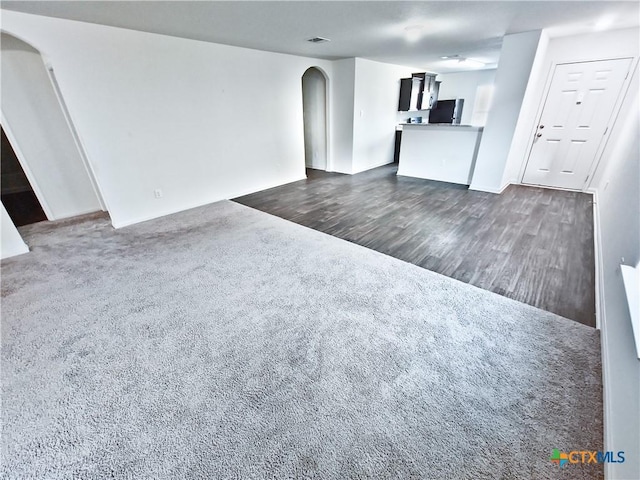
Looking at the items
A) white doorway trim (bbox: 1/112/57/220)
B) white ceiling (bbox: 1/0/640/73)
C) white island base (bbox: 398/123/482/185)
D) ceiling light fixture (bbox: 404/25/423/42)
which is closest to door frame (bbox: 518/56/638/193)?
white ceiling (bbox: 1/0/640/73)

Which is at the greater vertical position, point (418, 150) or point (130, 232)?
point (418, 150)

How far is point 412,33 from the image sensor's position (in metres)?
3.54

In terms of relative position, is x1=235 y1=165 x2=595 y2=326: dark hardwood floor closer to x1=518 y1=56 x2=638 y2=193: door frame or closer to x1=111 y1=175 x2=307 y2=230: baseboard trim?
x1=111 y1=175 x2=307 y2=230: baseboard trim

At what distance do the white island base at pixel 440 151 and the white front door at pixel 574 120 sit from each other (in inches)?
40.3

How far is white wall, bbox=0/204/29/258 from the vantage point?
2863 mm

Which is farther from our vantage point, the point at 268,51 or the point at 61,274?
the point at 268,51

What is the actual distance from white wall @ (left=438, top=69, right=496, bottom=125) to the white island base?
410 centimetres

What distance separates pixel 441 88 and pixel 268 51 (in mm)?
6339

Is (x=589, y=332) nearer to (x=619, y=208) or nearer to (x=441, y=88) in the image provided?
(x=619, y=208)

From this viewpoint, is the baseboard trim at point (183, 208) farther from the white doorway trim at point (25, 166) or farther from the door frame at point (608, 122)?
the door frame at point (608, 122)

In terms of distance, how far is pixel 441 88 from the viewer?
27.7 ft

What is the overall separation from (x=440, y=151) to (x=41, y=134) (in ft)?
20.5

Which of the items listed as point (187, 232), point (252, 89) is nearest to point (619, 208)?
point (187, 232)

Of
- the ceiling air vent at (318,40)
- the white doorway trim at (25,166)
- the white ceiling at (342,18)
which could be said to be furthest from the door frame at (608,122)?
the white doorway trim at (25,166)
